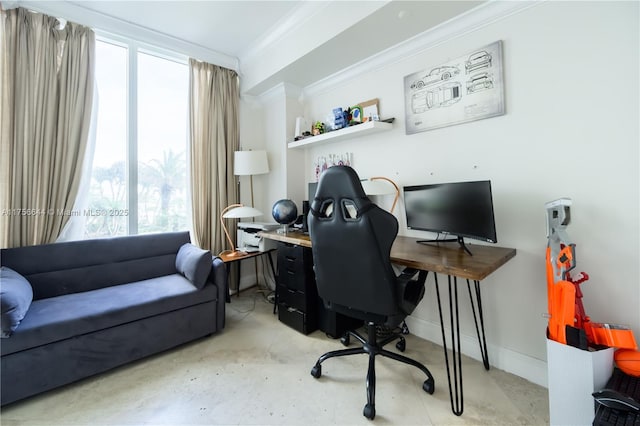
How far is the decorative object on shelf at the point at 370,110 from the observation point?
2.38 metres

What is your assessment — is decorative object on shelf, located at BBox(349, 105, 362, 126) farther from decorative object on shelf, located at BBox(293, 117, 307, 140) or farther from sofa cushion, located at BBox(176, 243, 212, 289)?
sofa cushion, located at BBox(176, 243, 212, 289)

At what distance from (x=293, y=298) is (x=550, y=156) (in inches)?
80.8

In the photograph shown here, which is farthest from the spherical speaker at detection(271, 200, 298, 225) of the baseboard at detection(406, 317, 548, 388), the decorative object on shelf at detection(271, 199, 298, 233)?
the baseboard at detection(406, 317, 548, 388)

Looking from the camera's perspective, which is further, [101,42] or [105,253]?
[101,42]

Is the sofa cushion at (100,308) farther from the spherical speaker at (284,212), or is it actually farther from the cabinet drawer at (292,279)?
the spherical speaker at (284,212)

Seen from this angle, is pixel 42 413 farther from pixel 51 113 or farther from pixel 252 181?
pixel 252 181

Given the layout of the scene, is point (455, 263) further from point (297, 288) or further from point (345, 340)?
point (297, 288)

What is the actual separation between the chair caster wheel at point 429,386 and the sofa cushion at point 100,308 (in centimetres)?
164

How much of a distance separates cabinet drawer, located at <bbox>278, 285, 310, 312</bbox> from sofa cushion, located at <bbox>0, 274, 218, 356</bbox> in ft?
1.88

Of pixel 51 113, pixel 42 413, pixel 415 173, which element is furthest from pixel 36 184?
pixel 415 173

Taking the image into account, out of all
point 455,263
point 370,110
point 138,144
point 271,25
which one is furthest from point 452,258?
point 138,144

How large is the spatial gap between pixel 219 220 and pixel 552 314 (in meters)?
2.92

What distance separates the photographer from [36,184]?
6.86 ft

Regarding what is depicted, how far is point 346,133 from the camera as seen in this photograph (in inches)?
95.4
